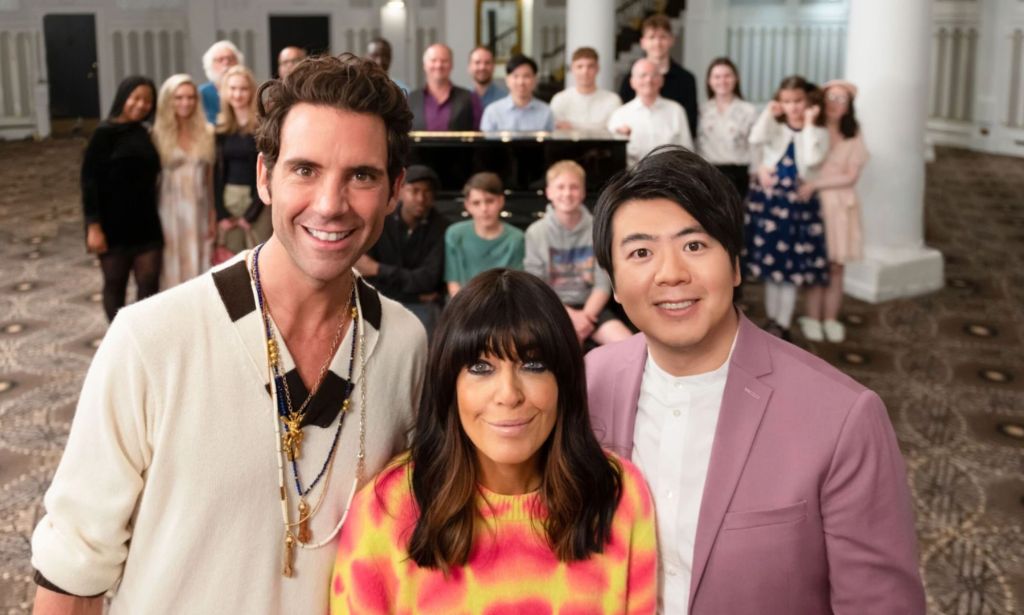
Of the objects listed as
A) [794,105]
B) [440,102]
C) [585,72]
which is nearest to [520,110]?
[440,102]

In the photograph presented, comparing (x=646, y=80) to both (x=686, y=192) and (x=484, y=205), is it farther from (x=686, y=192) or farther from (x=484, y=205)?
(x=686, y=192)

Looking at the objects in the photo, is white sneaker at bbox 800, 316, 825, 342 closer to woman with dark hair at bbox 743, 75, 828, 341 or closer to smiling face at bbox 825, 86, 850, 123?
woman with dark hair at bbox 743, 75, 828, 341

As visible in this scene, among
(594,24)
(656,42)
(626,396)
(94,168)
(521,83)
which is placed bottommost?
(626,396)

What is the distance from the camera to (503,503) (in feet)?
5.38

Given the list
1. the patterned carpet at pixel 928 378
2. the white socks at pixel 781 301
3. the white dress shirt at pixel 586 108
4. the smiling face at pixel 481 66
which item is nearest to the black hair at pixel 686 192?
the patterned carpet at pixel 928 378

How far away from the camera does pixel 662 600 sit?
166cm

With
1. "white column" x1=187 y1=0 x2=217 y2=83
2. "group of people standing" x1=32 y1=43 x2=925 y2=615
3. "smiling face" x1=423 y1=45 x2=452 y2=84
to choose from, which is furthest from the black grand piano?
"white column" x1=187 y1=0 x2=217 y2=83

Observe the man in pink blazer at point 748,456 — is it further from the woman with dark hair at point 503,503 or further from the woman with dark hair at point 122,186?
the woman with dark hair at point 122,186

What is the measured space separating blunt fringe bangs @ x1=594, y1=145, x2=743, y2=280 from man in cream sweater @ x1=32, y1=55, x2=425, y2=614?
12.8 inches

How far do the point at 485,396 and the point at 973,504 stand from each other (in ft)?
9.79

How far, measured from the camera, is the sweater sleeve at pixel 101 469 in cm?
147

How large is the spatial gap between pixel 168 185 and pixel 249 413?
4207mm

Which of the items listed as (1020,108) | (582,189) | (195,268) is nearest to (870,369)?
(582,189)

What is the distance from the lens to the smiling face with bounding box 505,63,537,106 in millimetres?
6328
